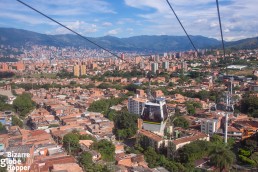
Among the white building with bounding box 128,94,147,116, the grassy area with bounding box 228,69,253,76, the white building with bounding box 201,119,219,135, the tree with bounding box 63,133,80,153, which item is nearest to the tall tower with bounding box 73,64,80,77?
the grassy area with bounding box 228,69,253,76

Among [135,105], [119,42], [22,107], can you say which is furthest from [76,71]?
[119,42]

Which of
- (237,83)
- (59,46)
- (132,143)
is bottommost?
(132,143)

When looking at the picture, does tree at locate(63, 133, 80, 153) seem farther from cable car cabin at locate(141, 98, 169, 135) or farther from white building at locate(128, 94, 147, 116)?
white building at locate(128, 94, 147, 116)

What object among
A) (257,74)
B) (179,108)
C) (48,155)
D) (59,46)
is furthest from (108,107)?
(59,46)

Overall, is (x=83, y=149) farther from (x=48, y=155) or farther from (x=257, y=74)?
(x=257, y=74)

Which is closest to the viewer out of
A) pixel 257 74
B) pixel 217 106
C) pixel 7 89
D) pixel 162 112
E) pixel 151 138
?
pixel 162 112

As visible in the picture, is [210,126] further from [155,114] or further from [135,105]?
[155,114]
